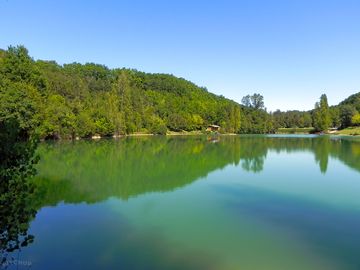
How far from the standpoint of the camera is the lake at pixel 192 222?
9.09m

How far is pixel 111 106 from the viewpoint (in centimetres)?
8419

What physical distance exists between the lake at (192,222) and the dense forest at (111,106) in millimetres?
3344

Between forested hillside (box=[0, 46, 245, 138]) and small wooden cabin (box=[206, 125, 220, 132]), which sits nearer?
forested hillside (box=[0, 46, 245, 138])

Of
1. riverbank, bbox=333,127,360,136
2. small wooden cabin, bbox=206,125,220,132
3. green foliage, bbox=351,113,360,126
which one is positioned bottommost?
riverbank, bbox=333,127,360,136

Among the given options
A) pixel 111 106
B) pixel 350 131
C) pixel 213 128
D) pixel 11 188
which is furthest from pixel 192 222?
pixel 213 128

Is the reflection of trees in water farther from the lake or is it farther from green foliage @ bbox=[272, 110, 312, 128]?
green foliage @ bbox=[272, 110, 312, 128]

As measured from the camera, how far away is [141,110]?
342 feet

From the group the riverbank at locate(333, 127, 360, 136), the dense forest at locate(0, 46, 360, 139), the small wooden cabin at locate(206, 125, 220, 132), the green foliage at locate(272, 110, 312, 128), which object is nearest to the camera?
the dense forest at locate(0, 46, 360, 139)

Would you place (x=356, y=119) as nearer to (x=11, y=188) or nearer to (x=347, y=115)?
(x=347, y=115)

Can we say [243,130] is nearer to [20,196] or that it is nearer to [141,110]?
[141,110]

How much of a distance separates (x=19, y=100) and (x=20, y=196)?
135 feet

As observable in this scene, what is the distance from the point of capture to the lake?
909 cm

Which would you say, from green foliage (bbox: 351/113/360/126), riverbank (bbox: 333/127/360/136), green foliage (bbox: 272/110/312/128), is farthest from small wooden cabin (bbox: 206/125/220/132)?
green foliage (bbox: 272/110/312/128)

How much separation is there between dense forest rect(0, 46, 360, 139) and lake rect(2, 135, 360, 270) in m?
3.34
